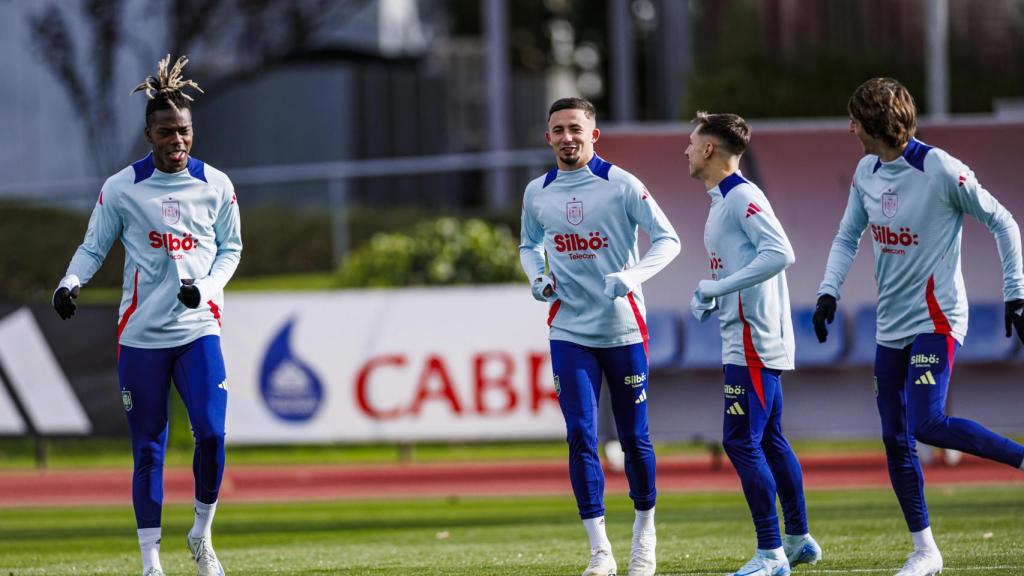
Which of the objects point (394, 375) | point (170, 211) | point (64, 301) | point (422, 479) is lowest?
point (422, 479)

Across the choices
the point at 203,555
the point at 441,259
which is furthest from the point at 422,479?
the point at 203,555

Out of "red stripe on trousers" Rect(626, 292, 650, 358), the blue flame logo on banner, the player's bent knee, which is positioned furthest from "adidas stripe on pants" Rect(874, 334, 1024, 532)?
the blue flame logo on banner

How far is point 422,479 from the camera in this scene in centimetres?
1545

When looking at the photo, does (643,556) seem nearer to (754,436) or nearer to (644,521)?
(644,521)

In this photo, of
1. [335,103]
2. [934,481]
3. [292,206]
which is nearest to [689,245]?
[934,481]

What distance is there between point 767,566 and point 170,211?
11.0 feet

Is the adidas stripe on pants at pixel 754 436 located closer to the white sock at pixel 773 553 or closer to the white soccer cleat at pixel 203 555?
the white sock at pixel 773 553

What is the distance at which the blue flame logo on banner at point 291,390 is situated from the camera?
15.7 meters

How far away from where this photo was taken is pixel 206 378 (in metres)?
7.47

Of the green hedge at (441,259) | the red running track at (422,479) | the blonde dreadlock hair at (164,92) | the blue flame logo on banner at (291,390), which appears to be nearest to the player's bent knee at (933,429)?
the blonde dreadlock hair at (164,92)

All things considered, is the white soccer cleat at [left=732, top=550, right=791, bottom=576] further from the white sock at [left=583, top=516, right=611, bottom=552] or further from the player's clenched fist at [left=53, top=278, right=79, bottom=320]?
the player's clenched fist at [left=53, top=278, right=79, bottom=320]

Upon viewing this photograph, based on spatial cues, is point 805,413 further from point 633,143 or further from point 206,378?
point 206,378

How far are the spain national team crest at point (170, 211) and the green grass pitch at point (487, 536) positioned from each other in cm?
207

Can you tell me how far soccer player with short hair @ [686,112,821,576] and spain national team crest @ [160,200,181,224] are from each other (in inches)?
99.7
